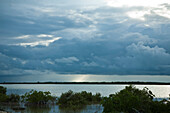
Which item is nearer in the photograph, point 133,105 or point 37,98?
point 133,105

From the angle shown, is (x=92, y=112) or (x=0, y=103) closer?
(x=92, y=112)

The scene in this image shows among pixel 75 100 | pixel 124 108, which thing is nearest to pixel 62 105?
pixel 75 100

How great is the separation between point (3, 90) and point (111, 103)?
26556 mm

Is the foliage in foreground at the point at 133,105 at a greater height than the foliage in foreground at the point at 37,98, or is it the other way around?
the foliage in foreground at the point at 133,105

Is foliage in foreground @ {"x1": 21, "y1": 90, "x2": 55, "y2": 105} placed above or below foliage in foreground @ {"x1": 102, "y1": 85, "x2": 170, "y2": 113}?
below

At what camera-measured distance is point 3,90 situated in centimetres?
3584

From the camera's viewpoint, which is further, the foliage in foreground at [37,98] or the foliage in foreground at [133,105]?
the foliage in foreground at [37,98]

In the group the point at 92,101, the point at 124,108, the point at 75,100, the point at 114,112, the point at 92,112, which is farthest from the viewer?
the point at 92,101

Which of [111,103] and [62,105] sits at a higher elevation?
[111,103]

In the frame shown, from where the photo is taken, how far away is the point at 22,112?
72.6 ft

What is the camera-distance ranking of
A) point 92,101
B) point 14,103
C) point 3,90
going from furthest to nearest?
point 3,90, point 92,101, point 14,103

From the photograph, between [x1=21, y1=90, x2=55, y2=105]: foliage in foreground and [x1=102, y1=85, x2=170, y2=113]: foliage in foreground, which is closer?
[x1=102, y1=85, x2=170, y2=113]: foliage in foreground

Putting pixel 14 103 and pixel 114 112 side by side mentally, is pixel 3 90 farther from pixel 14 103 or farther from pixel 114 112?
pixel 114 112

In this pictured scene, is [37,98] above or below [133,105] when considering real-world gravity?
below
